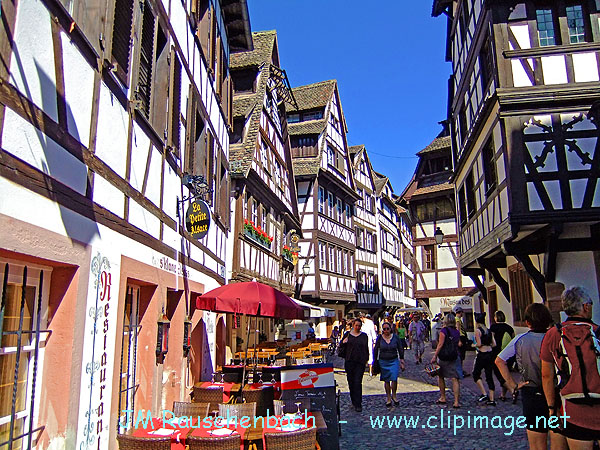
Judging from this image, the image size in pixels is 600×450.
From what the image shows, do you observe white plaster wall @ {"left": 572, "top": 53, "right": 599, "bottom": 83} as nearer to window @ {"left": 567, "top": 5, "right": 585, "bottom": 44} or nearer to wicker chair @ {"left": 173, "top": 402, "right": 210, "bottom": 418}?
window @ {"left": 567, "top": 5, "right": 585, "bottom": 44}

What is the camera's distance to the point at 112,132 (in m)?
4.66

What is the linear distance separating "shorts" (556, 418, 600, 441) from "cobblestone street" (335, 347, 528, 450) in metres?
2.95

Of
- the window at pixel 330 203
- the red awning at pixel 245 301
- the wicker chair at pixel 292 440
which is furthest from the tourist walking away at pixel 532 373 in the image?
the window at pixel 330 203

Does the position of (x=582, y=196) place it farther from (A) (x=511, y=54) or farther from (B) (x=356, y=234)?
(B) (x=356, y=234)

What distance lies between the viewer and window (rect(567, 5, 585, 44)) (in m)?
10.4

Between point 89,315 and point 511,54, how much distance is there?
9679 mm

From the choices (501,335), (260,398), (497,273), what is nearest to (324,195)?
(497,273)

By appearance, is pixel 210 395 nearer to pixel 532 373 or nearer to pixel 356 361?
pixel 356 361

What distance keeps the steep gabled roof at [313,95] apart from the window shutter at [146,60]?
1995 centimetres

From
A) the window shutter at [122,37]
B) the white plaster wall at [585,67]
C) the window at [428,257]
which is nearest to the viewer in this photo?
the window shutter at [122,37]

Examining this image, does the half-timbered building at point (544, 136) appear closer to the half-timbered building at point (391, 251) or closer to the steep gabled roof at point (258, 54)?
the steep gabled roof at point (258, 54)

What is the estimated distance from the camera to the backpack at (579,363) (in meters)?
3.38

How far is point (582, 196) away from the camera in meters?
9.38

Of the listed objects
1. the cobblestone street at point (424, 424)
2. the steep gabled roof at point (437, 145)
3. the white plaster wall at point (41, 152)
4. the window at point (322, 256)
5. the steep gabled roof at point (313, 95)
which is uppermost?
the steep gabled roof at point (313, 95)
